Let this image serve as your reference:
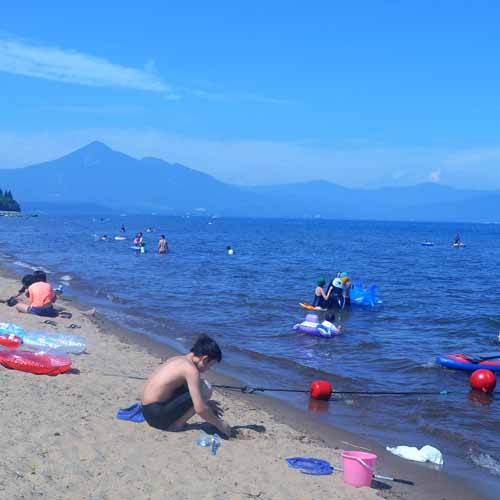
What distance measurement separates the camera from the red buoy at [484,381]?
1071cm

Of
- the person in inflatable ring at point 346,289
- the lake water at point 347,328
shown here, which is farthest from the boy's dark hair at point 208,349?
the person in inflatable ring at point 346,289

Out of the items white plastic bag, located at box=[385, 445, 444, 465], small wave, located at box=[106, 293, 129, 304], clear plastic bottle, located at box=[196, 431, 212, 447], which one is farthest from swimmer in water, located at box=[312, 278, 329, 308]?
clear plastic bottle, located at box=[196, 431, 212, 447]

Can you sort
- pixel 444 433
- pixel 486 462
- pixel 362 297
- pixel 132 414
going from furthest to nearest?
pixel 362 297 < pixel 444 433 < pixel 486 462 < pixel 132 414

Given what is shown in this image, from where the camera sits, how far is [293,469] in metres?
6.36

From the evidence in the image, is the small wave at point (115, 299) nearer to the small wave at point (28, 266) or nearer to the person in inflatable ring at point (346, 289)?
the person in inflatable ring at point (346, 289)

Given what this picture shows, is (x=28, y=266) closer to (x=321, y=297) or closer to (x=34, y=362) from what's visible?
(x=321, y=297)

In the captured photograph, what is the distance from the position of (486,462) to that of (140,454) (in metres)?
4.18

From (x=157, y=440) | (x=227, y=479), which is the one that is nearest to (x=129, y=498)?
(x=227, y=479)

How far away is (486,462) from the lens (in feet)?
25.4

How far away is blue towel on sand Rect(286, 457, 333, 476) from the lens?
633 centimetres

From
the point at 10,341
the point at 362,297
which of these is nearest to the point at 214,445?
the point at 10,341

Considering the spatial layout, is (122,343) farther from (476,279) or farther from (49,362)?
(476,279)

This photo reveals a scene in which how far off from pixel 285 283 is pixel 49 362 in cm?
1831

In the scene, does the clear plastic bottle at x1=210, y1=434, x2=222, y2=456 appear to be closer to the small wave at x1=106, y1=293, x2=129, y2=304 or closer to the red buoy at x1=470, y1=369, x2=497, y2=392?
the red buoy at x1=470, y1=369, x2=497, y2=392
